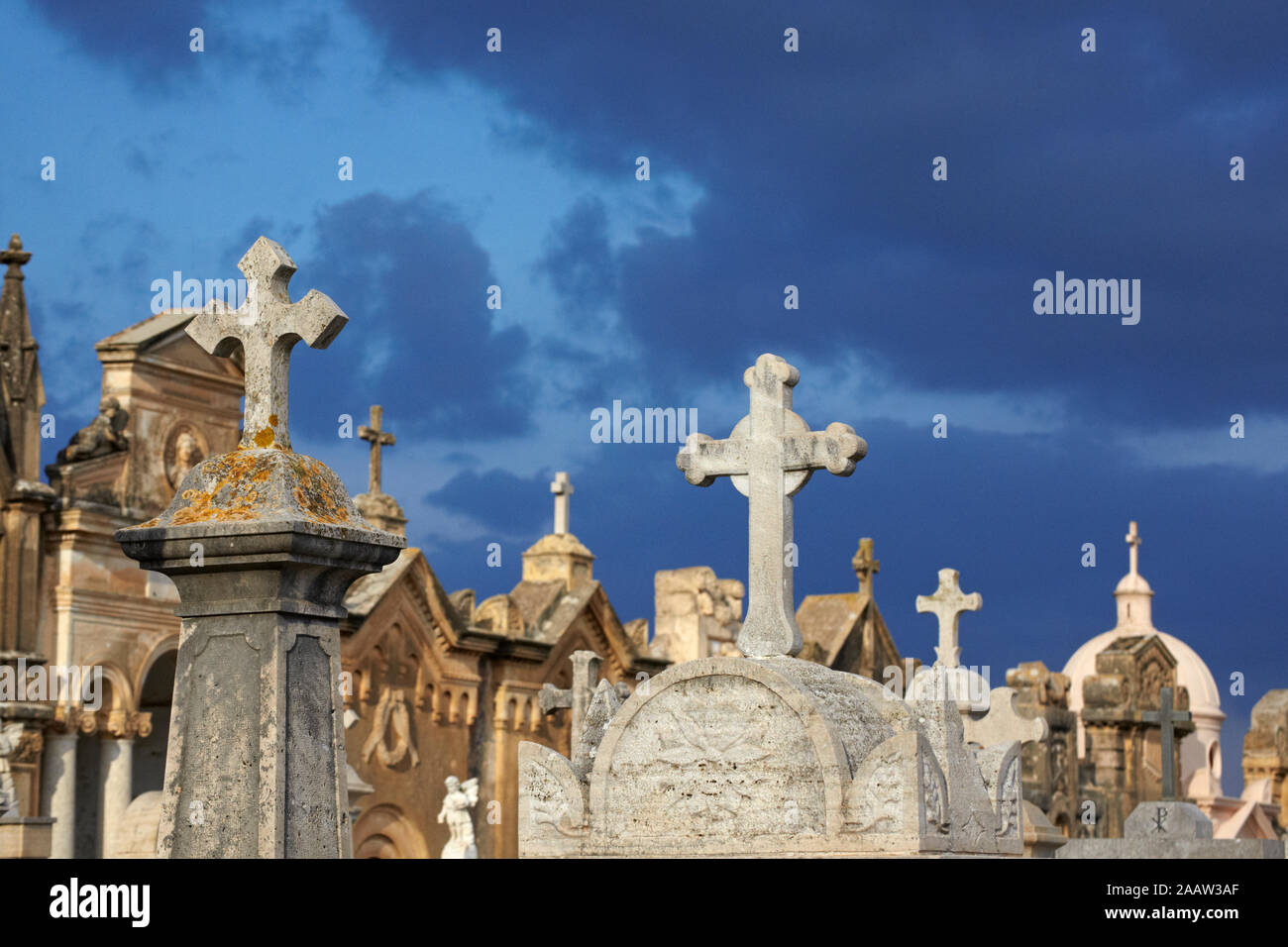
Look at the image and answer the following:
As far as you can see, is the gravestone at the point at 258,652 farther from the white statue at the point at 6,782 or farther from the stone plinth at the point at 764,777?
the white statue at the point at 6,782

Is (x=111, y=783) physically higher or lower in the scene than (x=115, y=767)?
lower

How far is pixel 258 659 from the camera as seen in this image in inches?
285

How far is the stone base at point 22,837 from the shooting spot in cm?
1703

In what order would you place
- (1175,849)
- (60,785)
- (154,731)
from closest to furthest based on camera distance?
(1175,849) → (60,785) → (154,731)

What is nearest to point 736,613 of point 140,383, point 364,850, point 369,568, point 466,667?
point 466,667

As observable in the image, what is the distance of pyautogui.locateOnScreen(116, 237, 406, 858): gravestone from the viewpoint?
7.14 meters

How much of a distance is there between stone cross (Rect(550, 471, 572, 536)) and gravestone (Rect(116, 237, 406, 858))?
737 inches

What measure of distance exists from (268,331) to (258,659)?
1.44 metres

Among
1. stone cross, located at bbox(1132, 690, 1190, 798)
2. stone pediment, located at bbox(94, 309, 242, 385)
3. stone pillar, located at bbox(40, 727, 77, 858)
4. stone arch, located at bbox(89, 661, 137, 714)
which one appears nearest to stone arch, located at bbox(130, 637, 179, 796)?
stone arch, located at bbox(89, 661, 137, 714)

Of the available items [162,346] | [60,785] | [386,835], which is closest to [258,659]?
[60,785]

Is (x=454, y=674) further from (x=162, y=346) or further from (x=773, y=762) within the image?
(x=773, y=762)

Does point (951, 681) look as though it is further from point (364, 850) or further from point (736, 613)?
point (736, 613)

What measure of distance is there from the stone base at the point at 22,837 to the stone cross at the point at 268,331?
33.7 ft
